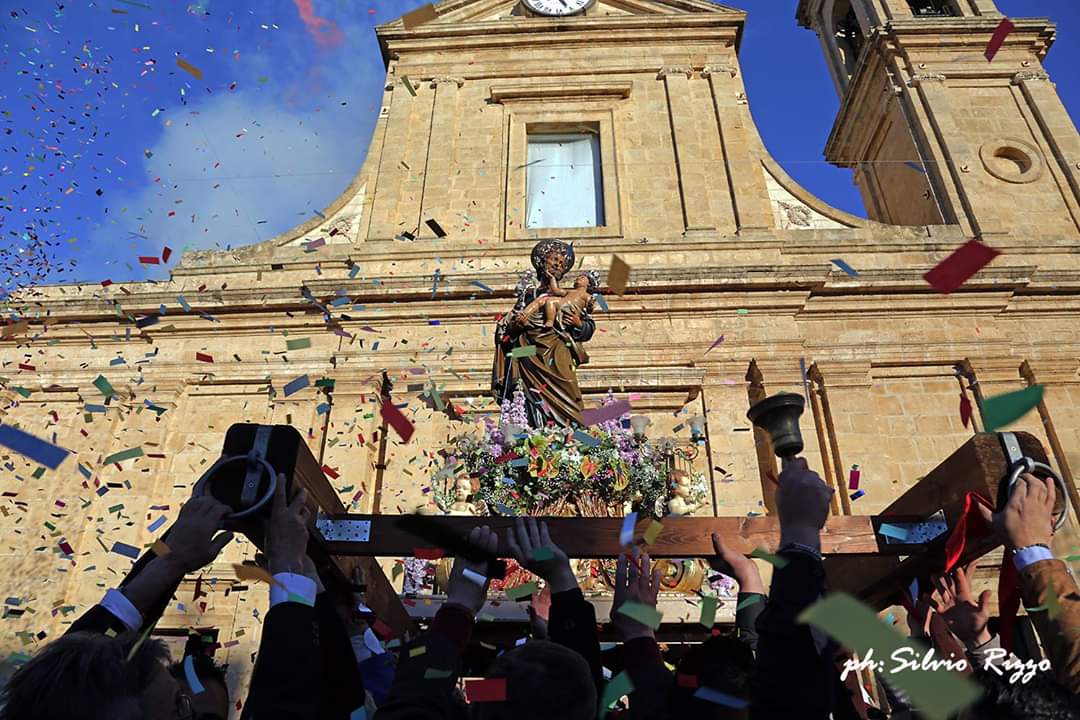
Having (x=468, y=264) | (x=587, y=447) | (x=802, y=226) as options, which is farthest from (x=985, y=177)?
(x=587, y=447)

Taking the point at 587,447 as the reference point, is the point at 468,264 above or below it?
above

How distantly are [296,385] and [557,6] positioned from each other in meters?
9.66

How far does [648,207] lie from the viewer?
12.3m

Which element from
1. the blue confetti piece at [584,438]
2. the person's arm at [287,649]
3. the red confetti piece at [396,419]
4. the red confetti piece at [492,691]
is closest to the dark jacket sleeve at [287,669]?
the person's arm at [287,649]

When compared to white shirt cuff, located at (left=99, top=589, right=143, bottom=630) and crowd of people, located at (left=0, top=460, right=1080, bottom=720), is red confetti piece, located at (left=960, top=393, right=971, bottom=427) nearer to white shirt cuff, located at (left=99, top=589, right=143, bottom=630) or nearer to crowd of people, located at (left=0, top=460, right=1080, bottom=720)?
crowd of people, located at (left=0, top=460, right=1080, bottom=720)

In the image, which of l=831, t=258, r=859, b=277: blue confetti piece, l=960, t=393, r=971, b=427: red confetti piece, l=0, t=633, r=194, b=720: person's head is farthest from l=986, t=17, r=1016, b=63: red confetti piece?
l=0, t=633, r=194, b=720: person's head

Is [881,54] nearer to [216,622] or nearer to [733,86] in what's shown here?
[733,86]

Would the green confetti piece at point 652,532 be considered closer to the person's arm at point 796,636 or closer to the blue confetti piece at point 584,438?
the person's arm at point 796,636

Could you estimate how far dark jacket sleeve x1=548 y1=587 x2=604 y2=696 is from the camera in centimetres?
199

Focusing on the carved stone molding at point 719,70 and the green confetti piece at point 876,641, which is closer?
the green confetti piece at point 876,641

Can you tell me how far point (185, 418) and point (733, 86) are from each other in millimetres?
10547

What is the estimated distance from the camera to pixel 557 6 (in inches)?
598

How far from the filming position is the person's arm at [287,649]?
1.63m

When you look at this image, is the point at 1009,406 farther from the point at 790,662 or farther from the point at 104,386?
the point at 104,386
